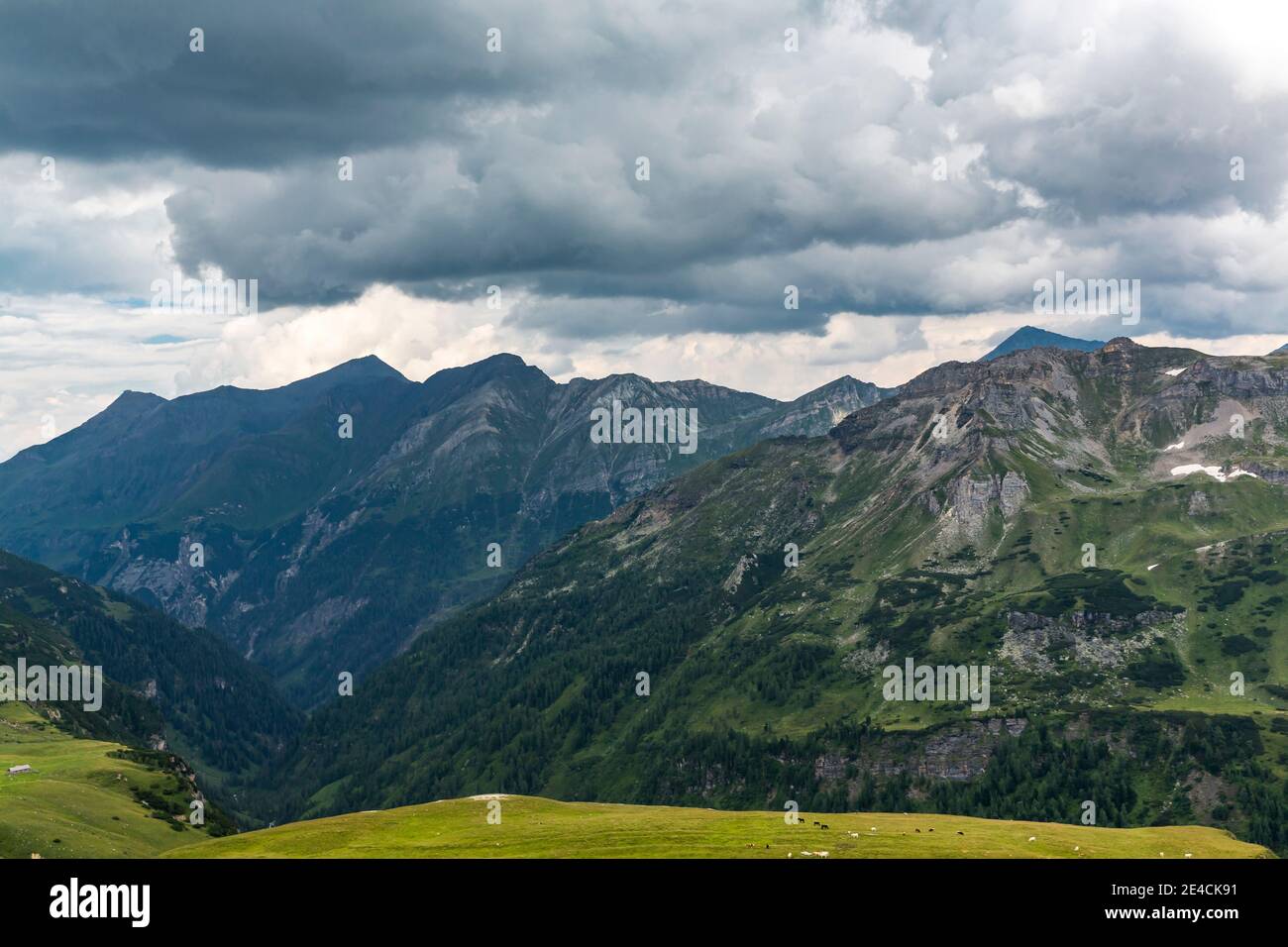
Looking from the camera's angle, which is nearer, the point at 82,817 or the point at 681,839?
the point at 681,839

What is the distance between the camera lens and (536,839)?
371 feet

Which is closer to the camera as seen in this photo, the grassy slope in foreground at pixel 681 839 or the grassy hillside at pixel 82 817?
the grassy slope in foreground at pixel 681 839

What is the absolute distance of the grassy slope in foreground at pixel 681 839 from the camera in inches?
4166

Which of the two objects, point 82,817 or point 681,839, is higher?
point 681,839

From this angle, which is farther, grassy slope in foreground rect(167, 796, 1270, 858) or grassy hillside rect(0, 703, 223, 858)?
grassy hillside rect(0, 703, 223, 858)

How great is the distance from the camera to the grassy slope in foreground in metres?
106

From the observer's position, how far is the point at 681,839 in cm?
11112
